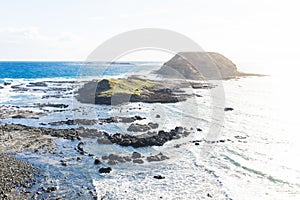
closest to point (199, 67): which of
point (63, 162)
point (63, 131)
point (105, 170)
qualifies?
point (63, 131)

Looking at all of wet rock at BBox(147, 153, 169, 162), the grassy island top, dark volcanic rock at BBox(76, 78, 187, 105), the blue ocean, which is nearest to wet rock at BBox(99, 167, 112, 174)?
the blue ocean

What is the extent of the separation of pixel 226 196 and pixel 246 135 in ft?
53.7

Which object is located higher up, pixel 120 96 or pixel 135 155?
pixel 120 96

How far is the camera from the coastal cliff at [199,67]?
114 m

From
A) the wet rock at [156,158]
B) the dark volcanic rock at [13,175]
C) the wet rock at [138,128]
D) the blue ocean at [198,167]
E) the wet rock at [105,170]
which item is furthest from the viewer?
the wet rock at [138,128]

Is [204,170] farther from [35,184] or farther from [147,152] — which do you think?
[35,184]

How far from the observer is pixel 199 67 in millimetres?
120812

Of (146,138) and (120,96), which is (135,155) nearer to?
(146,138)

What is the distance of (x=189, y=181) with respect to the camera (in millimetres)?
22297

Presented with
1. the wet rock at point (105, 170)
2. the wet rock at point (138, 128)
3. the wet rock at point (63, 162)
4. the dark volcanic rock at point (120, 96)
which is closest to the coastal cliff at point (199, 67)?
the dark volcanic rock at point (120, 96)

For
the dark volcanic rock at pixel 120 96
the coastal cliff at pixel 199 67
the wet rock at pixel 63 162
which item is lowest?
the wet rock at pixel 63 162

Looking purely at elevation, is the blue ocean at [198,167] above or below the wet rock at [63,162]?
above

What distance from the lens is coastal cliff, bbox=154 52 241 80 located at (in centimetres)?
11367

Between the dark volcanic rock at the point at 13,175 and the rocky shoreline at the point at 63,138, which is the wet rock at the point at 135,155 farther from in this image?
the dark volcanic rock at the point at 13,175
